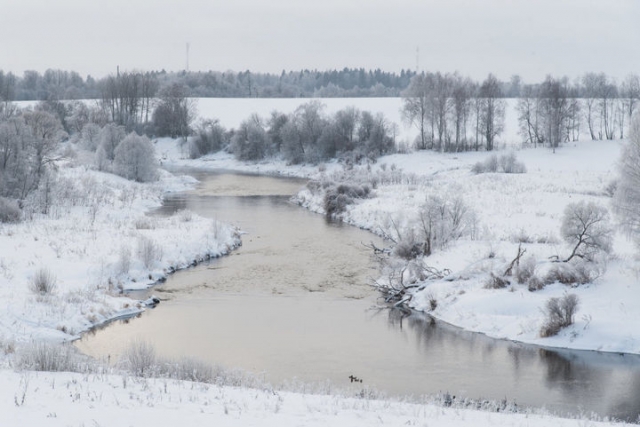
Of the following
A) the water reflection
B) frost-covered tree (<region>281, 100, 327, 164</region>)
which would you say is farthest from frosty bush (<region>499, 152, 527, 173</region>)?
the water reflection

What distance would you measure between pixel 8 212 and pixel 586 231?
24.8 meters

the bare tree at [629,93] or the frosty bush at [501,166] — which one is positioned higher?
the bare tree at [629,93]

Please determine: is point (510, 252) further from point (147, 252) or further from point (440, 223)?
point (147, 252)

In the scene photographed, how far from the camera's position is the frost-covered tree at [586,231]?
72.4ft

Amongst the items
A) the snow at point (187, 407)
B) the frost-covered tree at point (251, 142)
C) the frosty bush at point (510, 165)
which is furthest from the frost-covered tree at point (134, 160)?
the snow at point (187, 407)

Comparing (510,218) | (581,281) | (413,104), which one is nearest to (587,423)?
(581,281)

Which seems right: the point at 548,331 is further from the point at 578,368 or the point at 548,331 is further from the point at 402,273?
the point at 402,273

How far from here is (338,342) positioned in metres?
18.3

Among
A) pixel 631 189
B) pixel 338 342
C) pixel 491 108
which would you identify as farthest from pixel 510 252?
pixel 491 108

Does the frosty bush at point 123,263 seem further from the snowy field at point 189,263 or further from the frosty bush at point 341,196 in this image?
the frosty bush at point 341,196

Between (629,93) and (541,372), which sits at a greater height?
(629,93)

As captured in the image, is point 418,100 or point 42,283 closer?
point 42,283

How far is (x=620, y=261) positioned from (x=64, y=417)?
18527 millimetres

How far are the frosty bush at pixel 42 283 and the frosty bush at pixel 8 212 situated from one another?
11654mm
